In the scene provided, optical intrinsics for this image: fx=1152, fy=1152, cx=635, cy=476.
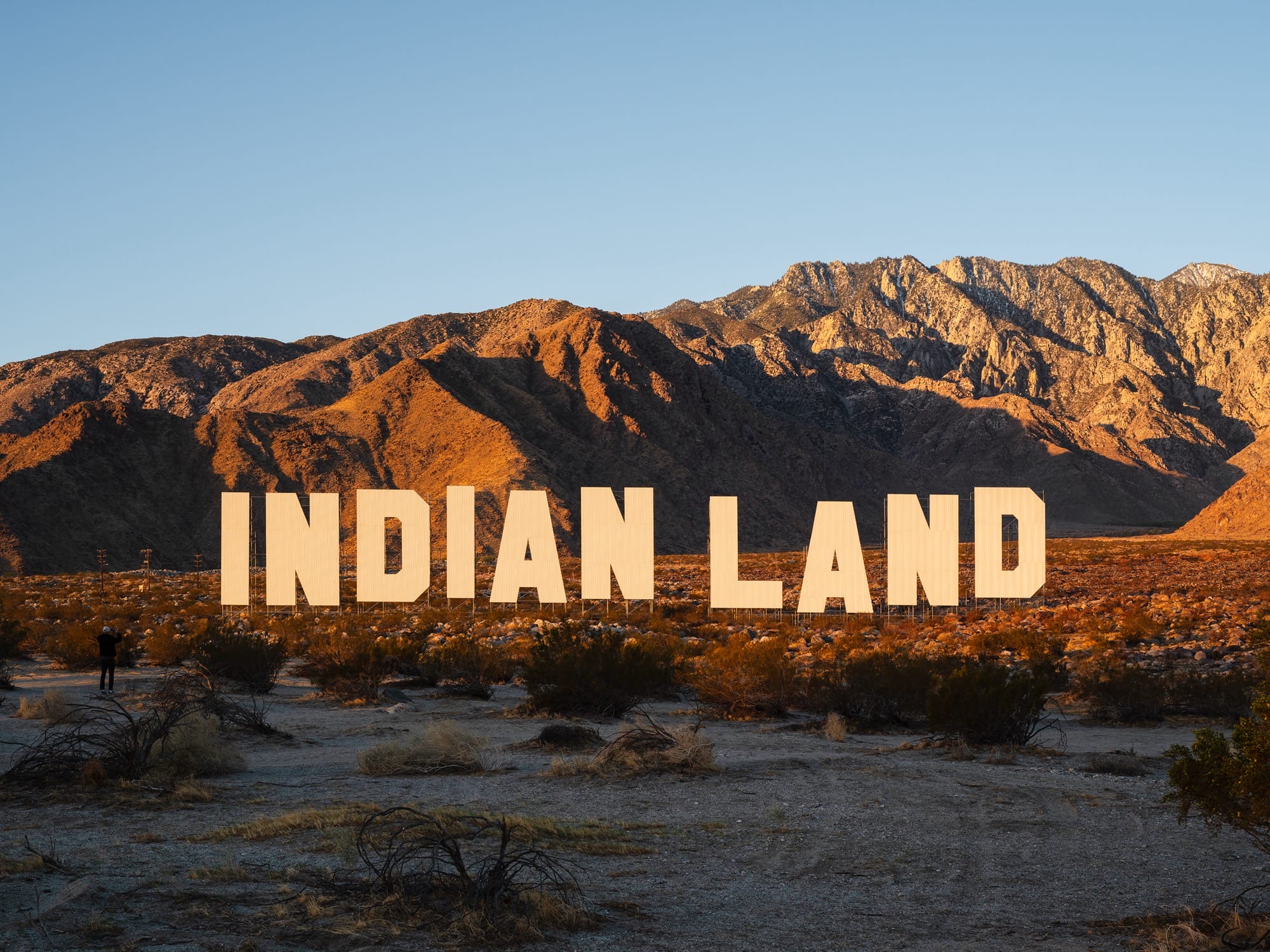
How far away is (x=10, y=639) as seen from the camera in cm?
2622

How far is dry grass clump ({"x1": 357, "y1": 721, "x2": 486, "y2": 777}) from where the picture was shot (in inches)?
533

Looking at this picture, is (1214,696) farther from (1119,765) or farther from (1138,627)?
(1138,627)

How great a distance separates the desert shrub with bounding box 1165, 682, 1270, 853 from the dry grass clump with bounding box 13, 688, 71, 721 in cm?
1534

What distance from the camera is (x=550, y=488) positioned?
271 ft

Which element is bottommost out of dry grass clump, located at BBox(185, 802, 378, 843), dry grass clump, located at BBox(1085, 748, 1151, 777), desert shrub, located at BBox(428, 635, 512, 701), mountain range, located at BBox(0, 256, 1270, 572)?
desert shrub, located at BBox(428, 635, 512, 701)

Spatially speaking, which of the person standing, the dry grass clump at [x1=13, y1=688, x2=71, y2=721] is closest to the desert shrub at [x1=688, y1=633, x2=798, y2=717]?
the dry grass clump at [x1=13, y1=688, x2=71, y2=721]

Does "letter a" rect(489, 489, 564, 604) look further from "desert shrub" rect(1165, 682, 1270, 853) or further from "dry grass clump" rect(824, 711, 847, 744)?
"desert shrub" rect(1165, 682, 1270, 853)

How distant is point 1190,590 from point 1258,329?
152936 millimetres

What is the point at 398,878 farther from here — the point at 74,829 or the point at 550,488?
the point at 550,488

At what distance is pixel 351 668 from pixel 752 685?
8.03 metres

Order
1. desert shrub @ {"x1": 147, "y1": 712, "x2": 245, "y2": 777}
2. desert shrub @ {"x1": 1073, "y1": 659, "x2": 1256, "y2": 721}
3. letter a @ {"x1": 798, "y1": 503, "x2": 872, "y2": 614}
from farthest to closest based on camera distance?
letter a @ {"x1": 798, "y1": 503, "x2": 872, "y2": 614}, desert shrub @ {"x1": 1073, "y1": 659, "x2": 1256, "y2": 721}, desert shrub @ {"x1": 147, "y1": 712, "x2": 245, "y2": 777}

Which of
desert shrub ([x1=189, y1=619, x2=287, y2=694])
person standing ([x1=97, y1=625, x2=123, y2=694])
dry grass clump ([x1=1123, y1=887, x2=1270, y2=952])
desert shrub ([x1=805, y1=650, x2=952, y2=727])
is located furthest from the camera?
desert shrub ([x1=189, y1=619, x2=287, y2=694])

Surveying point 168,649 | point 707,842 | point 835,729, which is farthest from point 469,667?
point 707,842

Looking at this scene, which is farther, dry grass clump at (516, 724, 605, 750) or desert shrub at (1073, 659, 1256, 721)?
desert shrub at (1073, 659, 1256, 721)
